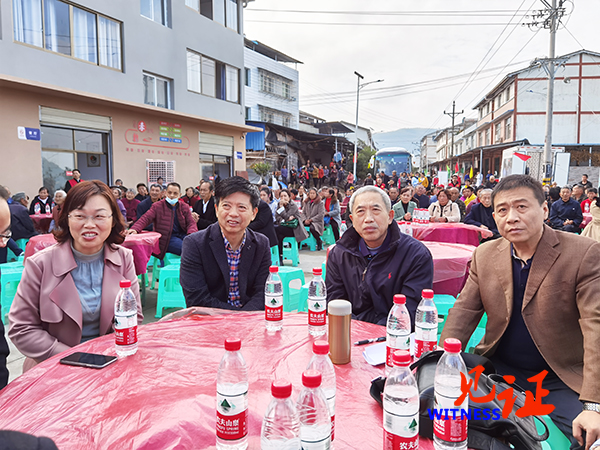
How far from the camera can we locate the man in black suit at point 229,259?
292 cm

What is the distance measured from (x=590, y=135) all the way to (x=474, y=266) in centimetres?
3871

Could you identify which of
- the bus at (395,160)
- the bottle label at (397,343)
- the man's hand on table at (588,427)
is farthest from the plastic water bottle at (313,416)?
the bus at (395,160)

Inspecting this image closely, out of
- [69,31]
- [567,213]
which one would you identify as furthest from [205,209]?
[567,213]

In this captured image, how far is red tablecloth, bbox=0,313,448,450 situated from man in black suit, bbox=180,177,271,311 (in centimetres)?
79

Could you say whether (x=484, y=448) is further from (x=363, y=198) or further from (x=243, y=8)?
(x=243, y=8)

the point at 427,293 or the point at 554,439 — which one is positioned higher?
the point at 427,293

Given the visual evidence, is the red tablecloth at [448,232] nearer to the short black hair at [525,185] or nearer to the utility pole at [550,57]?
the short black hair at [525,185]

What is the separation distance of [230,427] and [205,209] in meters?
7.06

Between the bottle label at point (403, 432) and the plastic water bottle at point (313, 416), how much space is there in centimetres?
20

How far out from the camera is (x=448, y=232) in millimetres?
6914

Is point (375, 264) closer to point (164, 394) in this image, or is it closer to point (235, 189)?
point (235, 189)

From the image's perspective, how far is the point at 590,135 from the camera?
32.3 metres

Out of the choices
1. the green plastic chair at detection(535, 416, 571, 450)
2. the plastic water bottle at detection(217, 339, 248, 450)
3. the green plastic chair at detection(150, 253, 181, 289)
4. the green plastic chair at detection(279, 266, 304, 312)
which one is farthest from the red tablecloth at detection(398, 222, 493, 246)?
the plastic water bottle at detection(217, 339, 248, 450)

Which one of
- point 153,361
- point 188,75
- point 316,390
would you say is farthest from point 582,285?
point 188,75
